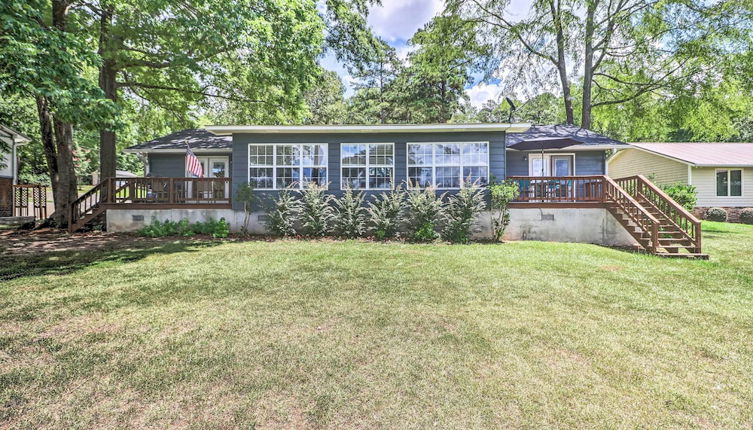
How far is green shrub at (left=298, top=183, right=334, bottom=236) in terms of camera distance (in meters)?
10.5

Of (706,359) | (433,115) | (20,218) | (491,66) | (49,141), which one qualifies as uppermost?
(491,66)

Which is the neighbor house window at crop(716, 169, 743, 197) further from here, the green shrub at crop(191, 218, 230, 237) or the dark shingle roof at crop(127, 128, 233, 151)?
the dark shingle roof at crop(127, 128, 233, 151)

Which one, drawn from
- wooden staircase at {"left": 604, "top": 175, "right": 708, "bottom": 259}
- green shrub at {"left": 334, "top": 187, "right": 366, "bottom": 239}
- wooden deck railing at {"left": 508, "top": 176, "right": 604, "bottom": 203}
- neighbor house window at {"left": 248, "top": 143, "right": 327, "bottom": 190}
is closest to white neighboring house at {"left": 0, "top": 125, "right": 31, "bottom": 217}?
neighbor house window at {"left": 248, "top": 143, "right": 327, "bottom": 190}

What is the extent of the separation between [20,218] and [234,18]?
14.4 m

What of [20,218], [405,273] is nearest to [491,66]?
[405,273]

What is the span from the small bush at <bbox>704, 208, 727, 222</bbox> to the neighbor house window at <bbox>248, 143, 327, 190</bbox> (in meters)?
19.0

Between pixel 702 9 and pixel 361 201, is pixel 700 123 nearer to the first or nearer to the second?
pixel 702 9

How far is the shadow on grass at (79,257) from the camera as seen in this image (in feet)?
20.0

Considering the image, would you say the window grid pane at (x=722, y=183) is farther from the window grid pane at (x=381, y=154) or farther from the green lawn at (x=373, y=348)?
the window grid pane at (x=381, y=154)

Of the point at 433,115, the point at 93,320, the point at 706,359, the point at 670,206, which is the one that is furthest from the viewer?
the point at 433,115

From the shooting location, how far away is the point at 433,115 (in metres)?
22.7

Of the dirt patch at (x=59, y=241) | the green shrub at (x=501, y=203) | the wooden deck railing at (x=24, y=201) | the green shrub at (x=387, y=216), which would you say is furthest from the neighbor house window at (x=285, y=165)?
the wooden deck railing at (x=24, y=201)

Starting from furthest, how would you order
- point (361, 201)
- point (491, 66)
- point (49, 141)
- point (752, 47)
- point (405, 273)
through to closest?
1. point (491, 66)
2. point (752, 47)
3. point (49, 141)
4. point (361, 201)
5. point (405, 273)

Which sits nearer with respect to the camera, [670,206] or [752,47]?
[670,206]
